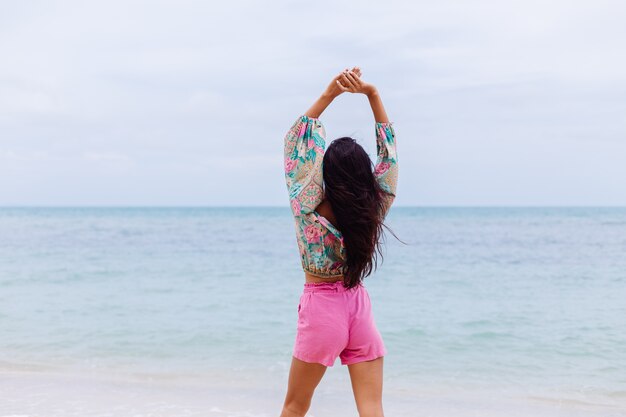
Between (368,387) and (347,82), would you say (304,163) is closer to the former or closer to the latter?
(347,82)

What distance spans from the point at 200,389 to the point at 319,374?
3112 millimetres

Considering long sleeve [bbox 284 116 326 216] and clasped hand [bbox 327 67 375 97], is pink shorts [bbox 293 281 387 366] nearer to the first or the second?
long sleeve [bbox 284 116 326 216]

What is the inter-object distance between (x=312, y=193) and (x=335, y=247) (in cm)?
24

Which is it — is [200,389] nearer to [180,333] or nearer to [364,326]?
[180,333]

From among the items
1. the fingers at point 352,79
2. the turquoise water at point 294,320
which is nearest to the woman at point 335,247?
the fingers at point 352,79

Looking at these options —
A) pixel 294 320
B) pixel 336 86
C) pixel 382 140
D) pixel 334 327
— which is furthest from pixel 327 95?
pixel 294 320

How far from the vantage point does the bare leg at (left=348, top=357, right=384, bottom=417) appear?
2.63 meters

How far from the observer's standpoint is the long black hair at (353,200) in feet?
8.49

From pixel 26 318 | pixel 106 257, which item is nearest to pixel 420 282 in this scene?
pixel 26 318

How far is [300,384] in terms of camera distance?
2723 millimetres

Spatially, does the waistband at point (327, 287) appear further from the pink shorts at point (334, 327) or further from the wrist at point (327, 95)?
the wrist at point (327, 95)

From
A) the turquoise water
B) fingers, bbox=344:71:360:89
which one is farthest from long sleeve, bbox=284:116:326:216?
the turquoise water

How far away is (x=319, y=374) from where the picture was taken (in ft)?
8.93

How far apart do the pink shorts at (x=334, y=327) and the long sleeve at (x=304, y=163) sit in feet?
1.15
